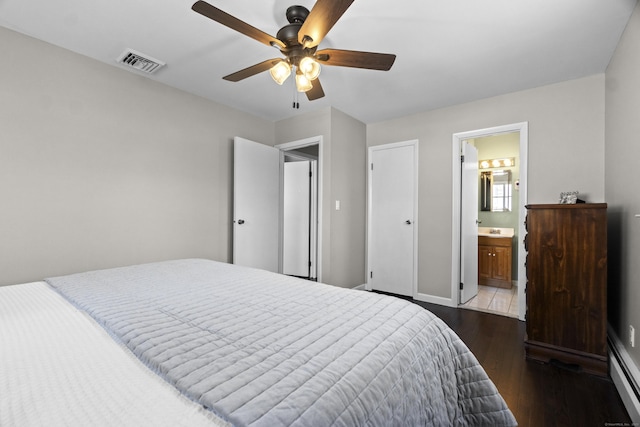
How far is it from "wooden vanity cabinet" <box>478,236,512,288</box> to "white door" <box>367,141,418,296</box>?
1.49 meters

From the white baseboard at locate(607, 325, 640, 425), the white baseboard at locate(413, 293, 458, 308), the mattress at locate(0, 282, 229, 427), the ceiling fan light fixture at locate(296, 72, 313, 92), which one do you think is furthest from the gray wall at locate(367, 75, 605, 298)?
the mattress at locate(0, 282, 229, 427)

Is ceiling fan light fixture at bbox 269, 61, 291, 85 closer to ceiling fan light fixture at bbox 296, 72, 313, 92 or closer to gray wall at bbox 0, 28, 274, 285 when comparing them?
ceiling fan light fixture at bbox 296, 72, 313, 92

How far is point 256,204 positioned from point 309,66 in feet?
6.98

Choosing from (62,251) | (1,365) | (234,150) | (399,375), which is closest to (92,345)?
(1,365)

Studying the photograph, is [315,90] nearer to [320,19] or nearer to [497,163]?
[320,19]

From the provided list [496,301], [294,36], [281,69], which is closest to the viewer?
[294,36]

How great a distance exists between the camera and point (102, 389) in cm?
63

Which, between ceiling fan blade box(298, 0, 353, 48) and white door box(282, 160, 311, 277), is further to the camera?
white door box(282, 160, 311, 277)

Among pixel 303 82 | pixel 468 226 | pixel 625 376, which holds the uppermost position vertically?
pixel 303 82

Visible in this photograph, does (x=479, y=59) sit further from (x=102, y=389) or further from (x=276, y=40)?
(x=102, y=389)

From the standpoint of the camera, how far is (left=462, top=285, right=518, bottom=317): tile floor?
130 inches

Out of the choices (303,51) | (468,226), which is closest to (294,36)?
(303,51)

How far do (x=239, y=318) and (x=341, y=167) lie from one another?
2.83m

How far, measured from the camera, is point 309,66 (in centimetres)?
179
